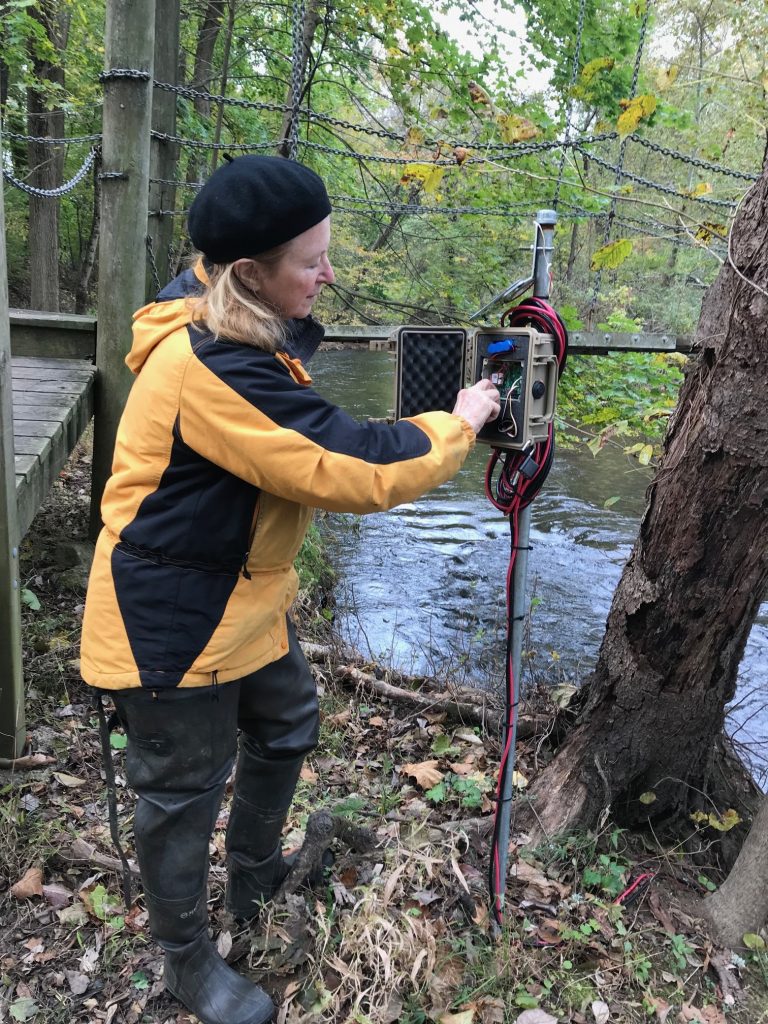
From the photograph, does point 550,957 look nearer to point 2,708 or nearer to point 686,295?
point 2,708

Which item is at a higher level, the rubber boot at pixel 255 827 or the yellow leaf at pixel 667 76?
the yellow leaf at pixel 667 76

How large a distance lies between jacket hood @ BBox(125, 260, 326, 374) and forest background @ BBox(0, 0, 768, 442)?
1.32 m

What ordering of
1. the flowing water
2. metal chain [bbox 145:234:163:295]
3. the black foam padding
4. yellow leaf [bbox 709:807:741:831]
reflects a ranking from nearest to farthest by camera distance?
1. the black foam padding
2. yellow leaf [bbox 709:807:741:831]
3. metal chain [bbox 145:234:163:295]
4. the flowing water

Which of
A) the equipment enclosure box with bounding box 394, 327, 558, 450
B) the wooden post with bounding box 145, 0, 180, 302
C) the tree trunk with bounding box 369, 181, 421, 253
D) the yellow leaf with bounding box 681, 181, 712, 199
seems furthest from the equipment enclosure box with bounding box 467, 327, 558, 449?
the tree trunk with bounding box 369, 181, 421, 253

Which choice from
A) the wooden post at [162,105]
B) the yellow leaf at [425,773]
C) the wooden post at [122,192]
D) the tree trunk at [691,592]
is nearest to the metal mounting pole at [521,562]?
the tree trunk at [691,592]

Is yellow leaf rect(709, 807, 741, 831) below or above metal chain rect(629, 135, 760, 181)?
below

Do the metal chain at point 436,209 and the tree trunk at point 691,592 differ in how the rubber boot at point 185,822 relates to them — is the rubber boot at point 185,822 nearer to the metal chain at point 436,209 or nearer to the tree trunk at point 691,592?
the tree trunk at point 691,592

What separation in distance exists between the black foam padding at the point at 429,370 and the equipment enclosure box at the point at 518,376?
0.14 feet

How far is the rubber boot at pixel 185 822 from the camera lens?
175cm

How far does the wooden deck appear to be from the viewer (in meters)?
2.93

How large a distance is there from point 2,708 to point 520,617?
2.03 metres

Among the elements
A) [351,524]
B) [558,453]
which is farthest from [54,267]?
[558,453]

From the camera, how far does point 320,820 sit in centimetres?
248

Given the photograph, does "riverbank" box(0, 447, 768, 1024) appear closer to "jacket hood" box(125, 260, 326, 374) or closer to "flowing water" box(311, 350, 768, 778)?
"flowing water" box(311, 350, 768, 778)
